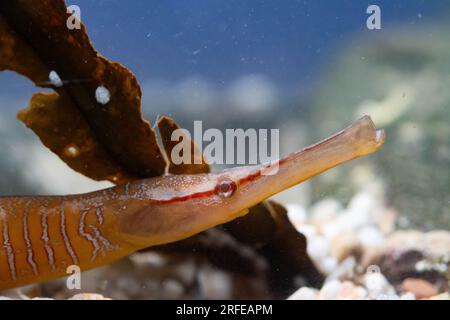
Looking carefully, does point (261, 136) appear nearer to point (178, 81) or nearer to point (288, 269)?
point (178, 81)

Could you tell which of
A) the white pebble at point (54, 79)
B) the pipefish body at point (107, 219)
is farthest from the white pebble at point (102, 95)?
the pipefish body at point (107, 219)

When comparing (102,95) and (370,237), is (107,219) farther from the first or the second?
(370,237)

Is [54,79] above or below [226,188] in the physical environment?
above

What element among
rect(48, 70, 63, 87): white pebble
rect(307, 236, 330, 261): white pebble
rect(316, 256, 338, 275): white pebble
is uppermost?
rect(48, 70, 63, 87): white pebble

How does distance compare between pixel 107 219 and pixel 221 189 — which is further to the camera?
pixel 107 219

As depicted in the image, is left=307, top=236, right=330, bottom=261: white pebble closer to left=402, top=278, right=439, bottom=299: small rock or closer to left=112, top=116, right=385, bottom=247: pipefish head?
left=402, top=278, right=439, bottom=299: small rock

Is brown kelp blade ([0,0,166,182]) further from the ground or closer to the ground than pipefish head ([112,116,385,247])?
further from the ground

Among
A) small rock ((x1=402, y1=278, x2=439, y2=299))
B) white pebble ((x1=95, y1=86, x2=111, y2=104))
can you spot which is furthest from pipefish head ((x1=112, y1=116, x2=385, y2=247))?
small rock ((x1=402, y1=278, x2=439, y2=299))

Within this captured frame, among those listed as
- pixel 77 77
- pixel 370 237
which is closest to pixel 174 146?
pixel 77 77
